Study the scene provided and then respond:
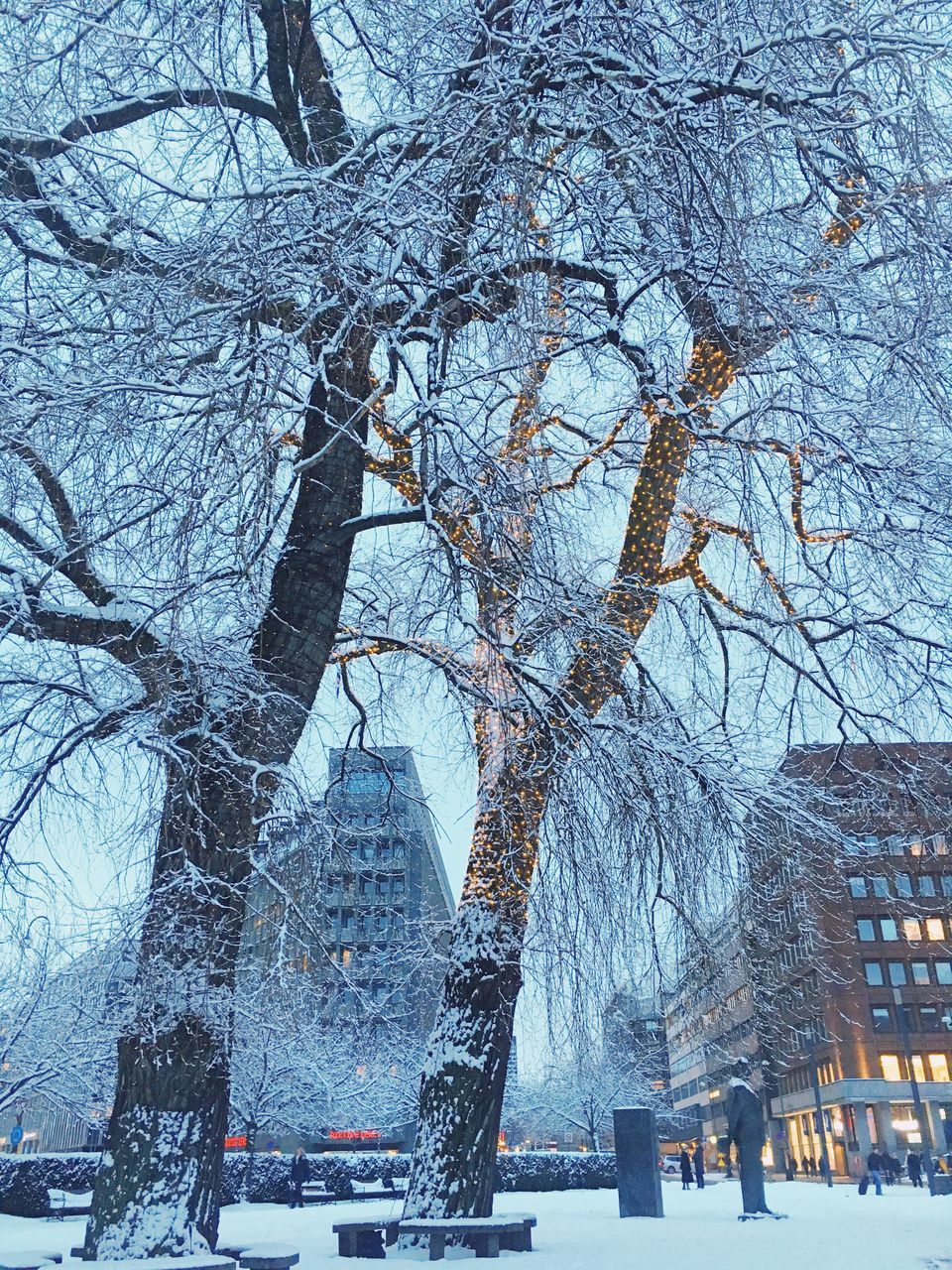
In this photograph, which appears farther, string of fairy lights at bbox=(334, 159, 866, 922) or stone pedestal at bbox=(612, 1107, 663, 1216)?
stone pedestal at bbox=(612, 1107, 663, 1216)

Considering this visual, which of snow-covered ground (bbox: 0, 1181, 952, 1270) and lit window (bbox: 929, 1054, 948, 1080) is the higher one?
lit window (bbox: 929, 1054, 948, 1080)

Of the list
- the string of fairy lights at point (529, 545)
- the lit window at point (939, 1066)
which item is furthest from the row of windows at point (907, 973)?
the string of fairy lights at point (529, 545)

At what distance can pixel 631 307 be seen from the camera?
664 centimetres

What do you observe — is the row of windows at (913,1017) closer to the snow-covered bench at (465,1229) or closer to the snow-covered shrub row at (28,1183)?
the snow-covered shrub row at (28,1183)

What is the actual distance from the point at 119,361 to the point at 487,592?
6.90 feet

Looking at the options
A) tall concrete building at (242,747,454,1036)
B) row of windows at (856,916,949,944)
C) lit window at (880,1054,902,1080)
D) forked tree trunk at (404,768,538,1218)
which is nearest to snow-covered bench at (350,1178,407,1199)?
tall concrete building at (242,747,454,1036)

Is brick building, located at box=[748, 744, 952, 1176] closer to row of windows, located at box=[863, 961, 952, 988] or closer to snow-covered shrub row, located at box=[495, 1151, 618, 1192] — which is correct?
row of windows, located at box=[863, 961, 952, 988]

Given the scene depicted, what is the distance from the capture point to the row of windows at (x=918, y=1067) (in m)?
52.7

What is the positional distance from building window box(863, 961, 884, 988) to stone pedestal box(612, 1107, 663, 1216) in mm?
42821

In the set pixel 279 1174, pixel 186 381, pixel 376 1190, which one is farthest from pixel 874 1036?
pixel 186 381

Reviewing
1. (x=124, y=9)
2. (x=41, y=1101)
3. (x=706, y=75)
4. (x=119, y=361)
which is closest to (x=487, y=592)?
(x=119, y=361)

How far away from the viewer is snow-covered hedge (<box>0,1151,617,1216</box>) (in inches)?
844

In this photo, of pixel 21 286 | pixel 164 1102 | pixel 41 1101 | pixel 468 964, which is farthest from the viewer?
pixel 41 1101

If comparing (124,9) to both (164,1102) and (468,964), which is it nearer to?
(164,1102)
